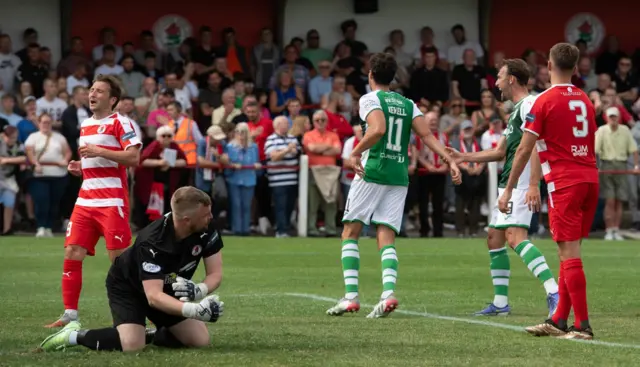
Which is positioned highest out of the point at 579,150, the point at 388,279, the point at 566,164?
the point at 579,150

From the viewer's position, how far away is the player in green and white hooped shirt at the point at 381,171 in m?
11.8

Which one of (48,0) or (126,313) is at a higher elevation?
(48,0)

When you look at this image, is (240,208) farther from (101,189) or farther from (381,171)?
(101,189)

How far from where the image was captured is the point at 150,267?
8914mm

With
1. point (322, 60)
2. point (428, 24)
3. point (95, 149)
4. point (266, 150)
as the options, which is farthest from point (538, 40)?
point (95, 149)

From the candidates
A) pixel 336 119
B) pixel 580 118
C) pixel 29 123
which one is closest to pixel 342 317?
pixel 580 118

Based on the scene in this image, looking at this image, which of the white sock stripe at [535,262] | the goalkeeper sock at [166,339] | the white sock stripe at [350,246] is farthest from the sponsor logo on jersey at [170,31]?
the goalkeeper sock at [166,339]

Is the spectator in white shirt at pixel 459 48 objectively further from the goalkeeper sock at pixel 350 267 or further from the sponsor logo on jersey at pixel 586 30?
the goalkeeper sock at pixel 350 267

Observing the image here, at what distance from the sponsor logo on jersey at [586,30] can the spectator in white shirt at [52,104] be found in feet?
41.0

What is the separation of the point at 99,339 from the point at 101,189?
91.6 inches

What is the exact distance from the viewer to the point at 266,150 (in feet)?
79.9

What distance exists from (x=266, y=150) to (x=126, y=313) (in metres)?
15.3

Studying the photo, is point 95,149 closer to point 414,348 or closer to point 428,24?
point 414,348

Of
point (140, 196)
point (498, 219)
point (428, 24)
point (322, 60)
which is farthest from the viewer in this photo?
point (428, 24)
